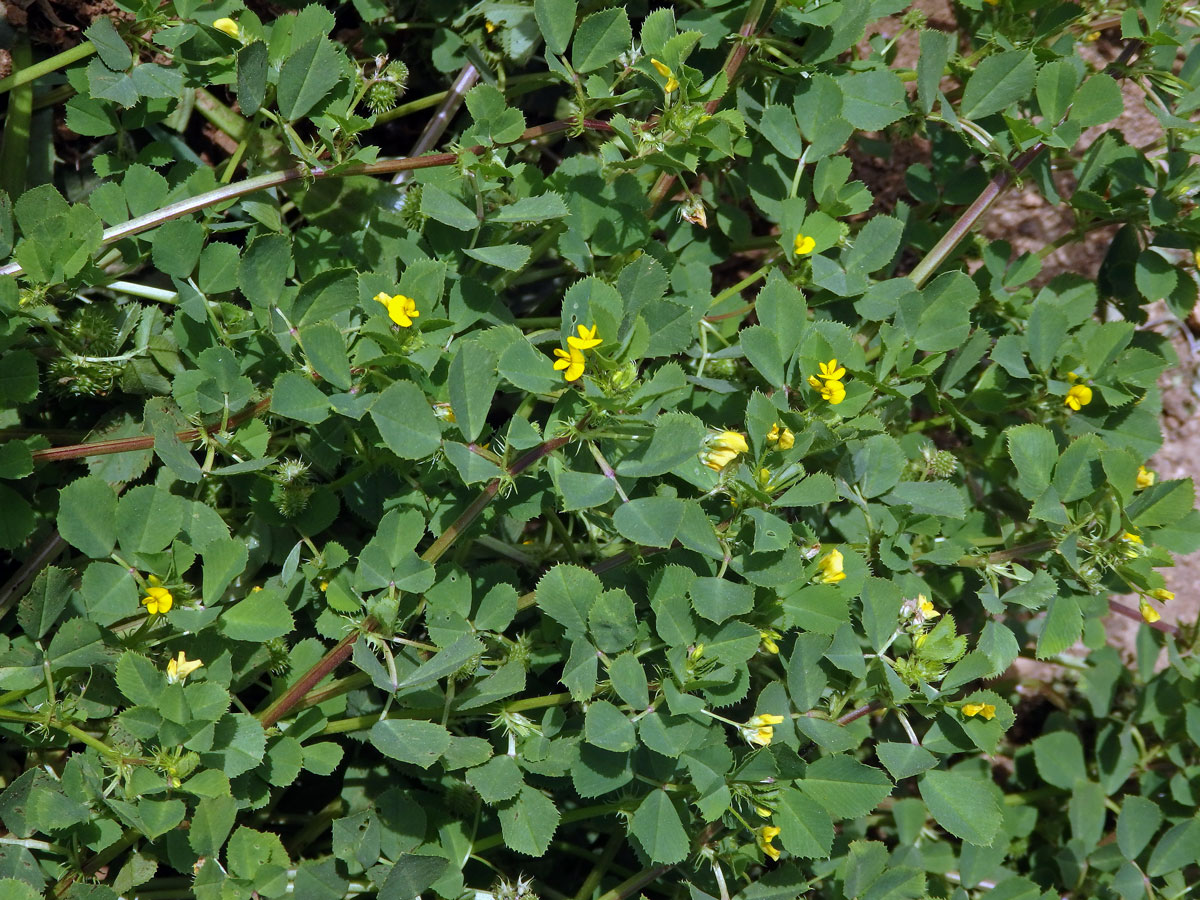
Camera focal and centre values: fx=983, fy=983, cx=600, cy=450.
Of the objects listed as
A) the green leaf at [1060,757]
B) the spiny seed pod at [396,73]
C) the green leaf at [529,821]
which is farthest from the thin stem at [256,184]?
the green leaf at [1060,757]

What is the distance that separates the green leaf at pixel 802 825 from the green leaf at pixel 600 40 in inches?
74.3

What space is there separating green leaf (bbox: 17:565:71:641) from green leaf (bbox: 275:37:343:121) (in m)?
1.28

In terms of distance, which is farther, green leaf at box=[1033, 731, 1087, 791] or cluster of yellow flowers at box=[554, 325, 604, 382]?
green leaf at box=[1033, 731, 1087, 791]

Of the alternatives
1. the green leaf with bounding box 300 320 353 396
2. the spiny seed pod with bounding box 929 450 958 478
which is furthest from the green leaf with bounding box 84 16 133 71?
the spiny seed pod with bounding box 929 450 958 478

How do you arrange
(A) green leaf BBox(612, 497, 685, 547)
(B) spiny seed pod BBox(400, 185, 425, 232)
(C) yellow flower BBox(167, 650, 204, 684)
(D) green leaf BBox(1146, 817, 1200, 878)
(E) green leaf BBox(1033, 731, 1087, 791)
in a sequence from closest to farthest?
(A) green leaf BBox(612, 497, 685, 547) < (C) yellow flower BBox(167, 650, 204, 684) < (B) spiny seed pod BBox(400, 185, 425, 232) < (D) green leaf BBox(1146, 817, 1200, 878) < (E) green leaf BBox(1033, 731, 1087, 791)

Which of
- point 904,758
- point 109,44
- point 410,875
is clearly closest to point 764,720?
point 904,758

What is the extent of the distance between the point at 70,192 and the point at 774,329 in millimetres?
2152

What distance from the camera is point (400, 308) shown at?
2254 millimetres

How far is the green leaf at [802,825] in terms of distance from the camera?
229 cm

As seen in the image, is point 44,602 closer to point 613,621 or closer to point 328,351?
point 328,351

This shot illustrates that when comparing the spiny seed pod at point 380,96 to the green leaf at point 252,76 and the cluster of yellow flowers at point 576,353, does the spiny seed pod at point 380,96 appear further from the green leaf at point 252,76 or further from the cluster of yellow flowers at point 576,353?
the cluster of yellow flowers at point 576,353

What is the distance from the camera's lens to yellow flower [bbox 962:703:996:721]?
7.79 ft

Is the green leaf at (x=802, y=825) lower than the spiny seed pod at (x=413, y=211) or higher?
lower

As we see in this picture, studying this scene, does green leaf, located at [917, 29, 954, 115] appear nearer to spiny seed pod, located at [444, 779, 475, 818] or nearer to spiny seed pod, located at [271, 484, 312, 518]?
spiny seed pod, located at [271, 484, 312, 518]
